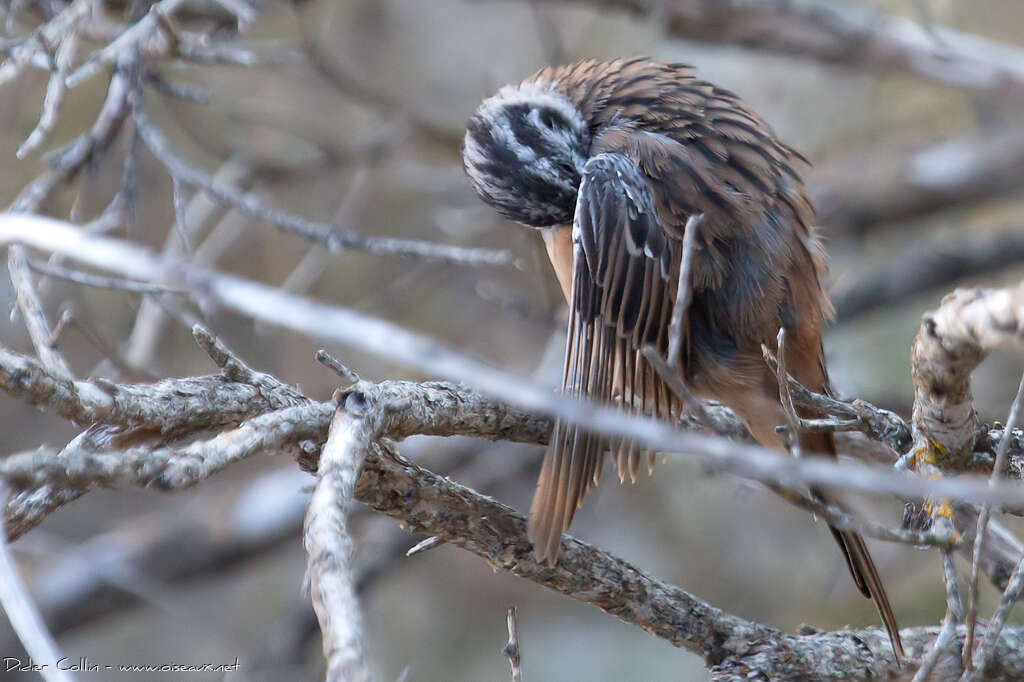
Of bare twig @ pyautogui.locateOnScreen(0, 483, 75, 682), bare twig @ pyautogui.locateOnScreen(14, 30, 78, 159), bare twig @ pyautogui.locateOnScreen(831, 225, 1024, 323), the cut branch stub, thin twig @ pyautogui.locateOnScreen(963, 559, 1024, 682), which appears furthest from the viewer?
bare twig @ pyautogui.locateOnScreen(831, 225, 1024, 323)

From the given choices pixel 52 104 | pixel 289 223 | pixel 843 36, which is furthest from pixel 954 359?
pixel 843 36

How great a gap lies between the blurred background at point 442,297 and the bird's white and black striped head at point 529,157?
91 cm

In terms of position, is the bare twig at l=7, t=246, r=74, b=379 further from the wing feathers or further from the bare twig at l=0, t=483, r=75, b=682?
the wing feathers

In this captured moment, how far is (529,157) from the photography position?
102 inches

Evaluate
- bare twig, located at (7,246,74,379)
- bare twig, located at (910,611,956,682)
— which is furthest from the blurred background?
bare twig, located at (910,611,956,682)

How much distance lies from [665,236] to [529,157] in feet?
1.30

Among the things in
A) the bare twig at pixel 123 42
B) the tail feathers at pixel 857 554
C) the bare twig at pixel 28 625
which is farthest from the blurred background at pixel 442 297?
the bare twig at pixel 28 625

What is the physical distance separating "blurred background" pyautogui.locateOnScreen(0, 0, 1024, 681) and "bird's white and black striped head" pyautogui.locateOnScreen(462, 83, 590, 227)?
913 mm

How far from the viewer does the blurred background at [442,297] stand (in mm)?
4035

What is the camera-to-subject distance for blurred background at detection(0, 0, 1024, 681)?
4035 mm

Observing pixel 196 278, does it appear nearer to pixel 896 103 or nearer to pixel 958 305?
pixel 958 305

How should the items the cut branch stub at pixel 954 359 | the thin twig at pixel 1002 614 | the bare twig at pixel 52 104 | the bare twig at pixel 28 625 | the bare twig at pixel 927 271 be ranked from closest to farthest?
the bare twig at pixel 28 625
the cut branch stub at pixel 954 359
the thin twig at pixel 1002 614
the bare twig at pixel 52 104
the bare twig at pixel 927 271

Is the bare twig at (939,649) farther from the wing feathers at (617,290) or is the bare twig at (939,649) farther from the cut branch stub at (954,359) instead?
the wing feathers at (617,290)

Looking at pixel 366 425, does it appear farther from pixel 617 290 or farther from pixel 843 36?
pixel 843 36
